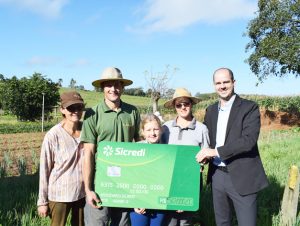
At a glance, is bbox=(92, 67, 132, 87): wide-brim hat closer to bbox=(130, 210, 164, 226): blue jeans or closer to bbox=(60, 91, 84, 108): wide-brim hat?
bbox=(60, 91, 84, 108): wide-brim hat

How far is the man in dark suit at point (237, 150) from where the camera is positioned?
301 cm

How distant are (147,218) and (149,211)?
0.07m

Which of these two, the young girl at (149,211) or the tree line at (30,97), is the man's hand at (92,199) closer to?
the young girl at (149,211)

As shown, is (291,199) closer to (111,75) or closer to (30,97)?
(111,75)

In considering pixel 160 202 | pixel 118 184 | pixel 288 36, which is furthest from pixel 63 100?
pixel 288 36

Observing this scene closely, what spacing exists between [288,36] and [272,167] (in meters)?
15.6

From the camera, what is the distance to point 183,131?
3312 mm

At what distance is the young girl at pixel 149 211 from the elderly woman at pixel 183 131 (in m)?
0.13

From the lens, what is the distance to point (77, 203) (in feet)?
10.7

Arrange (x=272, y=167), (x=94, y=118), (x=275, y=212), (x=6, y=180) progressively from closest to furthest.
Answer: (x=94, y=118) < (x=275, y=212) < (x=6, y=180) < (x=272, y=167)

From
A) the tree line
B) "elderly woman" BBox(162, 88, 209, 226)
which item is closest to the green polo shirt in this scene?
"elderly woman" BBox(162, 88, 209, 226)

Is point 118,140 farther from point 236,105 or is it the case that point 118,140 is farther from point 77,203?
point 236,105

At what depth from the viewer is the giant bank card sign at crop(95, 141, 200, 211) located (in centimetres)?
311

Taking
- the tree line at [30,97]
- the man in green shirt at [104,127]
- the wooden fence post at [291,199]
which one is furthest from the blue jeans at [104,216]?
the tree line at [30,97]
